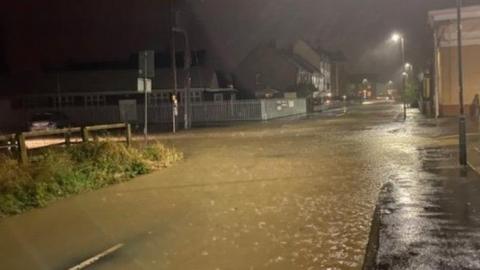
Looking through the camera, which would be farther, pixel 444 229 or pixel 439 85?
pixel 439 85

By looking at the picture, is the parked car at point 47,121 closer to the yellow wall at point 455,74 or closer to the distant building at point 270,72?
the yellow wall at point 455,74

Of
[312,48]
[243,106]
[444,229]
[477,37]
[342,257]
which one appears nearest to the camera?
[342,257]

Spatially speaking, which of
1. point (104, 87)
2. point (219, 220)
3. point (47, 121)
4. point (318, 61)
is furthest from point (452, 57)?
point (318, 61)

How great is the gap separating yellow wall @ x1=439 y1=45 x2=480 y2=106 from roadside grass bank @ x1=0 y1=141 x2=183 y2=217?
89.6 feet

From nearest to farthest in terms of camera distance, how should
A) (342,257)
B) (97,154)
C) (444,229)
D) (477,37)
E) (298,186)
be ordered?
(342,257) → (444,229) → (298,186) → (97,154) → (477,37)

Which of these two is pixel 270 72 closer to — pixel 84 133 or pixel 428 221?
pixel 84 133

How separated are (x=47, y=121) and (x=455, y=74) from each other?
2793 cm

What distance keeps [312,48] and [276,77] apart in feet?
85.9

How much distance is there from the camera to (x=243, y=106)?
50688mm

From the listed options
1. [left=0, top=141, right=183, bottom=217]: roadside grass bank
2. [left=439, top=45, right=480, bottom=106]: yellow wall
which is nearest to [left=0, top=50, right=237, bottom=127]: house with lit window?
[left=439, top=45, right=480, bottom=106]: yellow wall

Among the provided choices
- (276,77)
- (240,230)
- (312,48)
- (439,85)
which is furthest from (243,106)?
(312,48)

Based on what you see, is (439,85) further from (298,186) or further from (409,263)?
(409,263)

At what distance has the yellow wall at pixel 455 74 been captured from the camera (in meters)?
39.5

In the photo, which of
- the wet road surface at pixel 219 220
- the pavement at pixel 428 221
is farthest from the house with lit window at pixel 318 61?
the pavement at pixel 428 221
